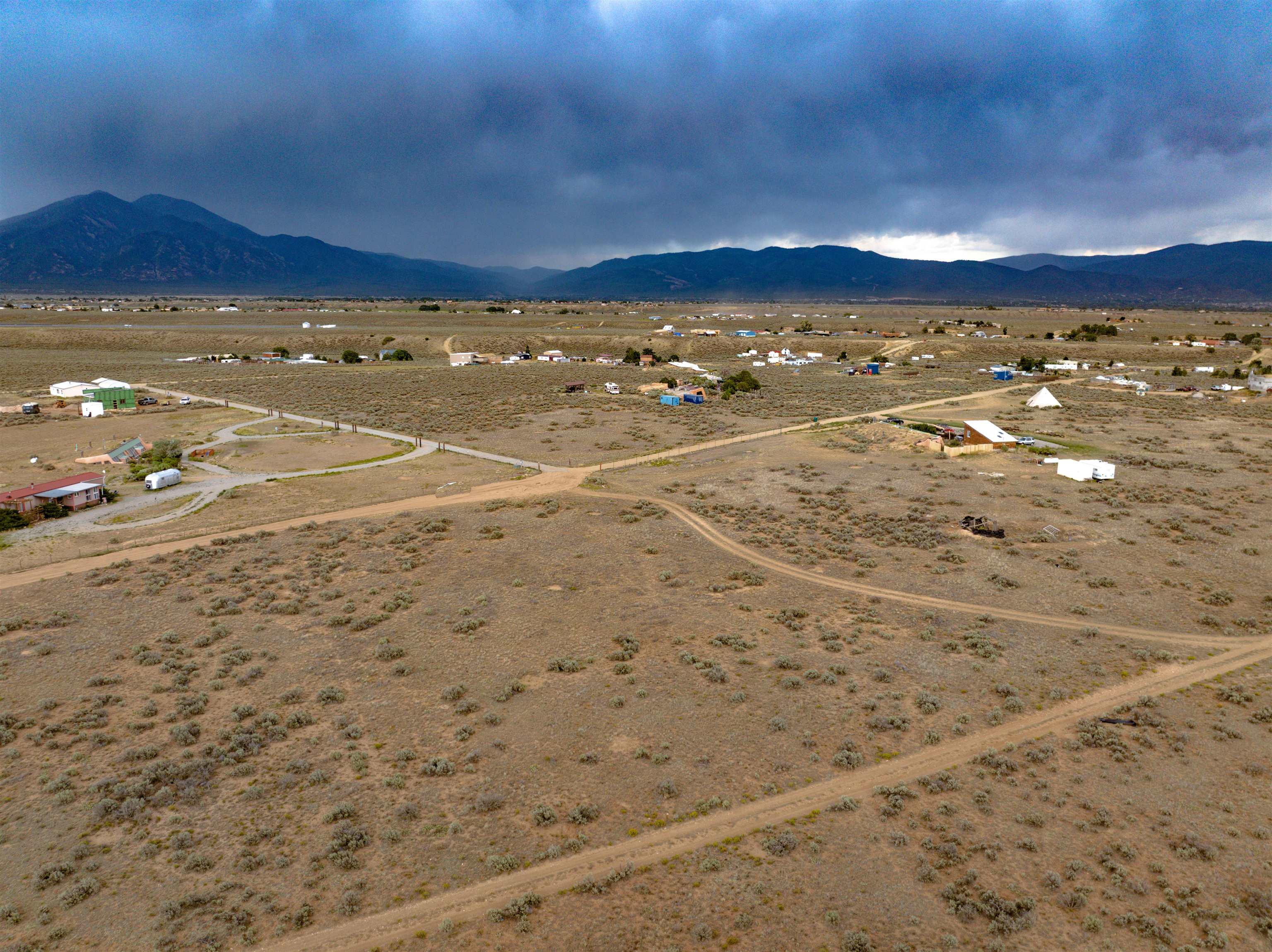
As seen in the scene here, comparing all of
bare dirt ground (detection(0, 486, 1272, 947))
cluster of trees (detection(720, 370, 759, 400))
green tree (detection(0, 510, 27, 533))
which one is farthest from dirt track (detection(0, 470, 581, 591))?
cluster of trees (detection(720, 370, 759, 400))

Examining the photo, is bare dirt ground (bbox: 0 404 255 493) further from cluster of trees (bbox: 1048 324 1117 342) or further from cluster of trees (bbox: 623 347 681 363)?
cluster of trees (bbox: 1048 324 1117 342)

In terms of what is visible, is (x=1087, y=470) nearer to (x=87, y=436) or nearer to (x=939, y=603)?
(x=939, y=603)

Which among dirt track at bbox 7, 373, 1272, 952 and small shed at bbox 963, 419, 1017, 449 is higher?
small shed at bbox 963, 419, 1017, 449

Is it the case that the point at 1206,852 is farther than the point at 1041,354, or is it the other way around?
the point at 1041,354

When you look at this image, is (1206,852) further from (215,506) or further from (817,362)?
(817,362)

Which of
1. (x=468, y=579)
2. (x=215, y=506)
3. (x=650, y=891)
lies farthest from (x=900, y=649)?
(x=215, y=506)
